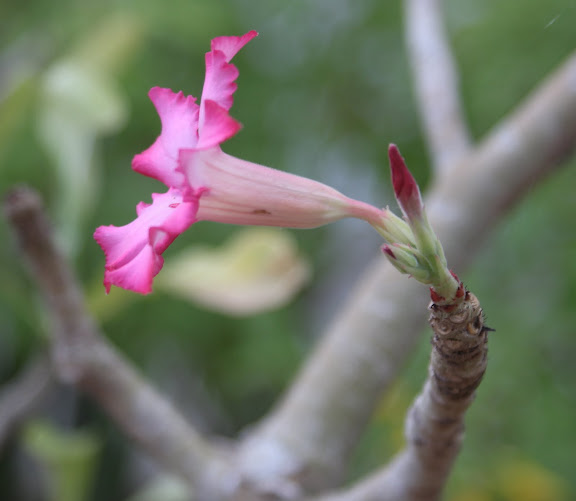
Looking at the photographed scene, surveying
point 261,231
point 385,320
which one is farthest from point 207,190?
point 261,231

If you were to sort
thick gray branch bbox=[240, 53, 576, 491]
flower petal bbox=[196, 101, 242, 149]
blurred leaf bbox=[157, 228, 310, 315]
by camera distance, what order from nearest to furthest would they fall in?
flower petal bbox=[196, 101, 242, 149] → thick gray branch bbox=[240, 53, 576, 491] → blurred leaf bbox=[157, 228, 310, 315]

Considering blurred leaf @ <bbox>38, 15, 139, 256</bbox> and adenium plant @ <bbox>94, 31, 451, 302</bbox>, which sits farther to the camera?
blurred leaf @ <bbox>38, 15, 139, 256</bbox>

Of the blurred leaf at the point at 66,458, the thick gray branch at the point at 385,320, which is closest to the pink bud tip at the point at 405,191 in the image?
the thick gray branch at the point at 385,320

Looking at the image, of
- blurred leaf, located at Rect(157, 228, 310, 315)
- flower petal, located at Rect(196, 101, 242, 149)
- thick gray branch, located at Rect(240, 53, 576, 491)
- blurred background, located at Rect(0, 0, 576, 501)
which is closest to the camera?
flower petal, located at Rect(196, 101, 242, 149)

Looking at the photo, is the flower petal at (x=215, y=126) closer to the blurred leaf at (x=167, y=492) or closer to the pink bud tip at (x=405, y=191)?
the pink bud tip at (x=405, y=191)

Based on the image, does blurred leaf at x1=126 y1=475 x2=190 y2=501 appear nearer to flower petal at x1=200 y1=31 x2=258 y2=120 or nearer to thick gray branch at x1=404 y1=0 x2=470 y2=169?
thick gray branch at x1=404 y1=0 x2=470 y2=169

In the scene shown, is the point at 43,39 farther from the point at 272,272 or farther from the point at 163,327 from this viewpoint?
the point at 272,272

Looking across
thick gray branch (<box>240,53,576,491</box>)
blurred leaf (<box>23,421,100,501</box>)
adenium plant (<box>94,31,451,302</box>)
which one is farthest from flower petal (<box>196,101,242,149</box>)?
blurred leaf (<box>23,421,100,501</box>)

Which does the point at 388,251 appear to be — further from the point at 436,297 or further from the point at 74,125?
the point at 74,125
